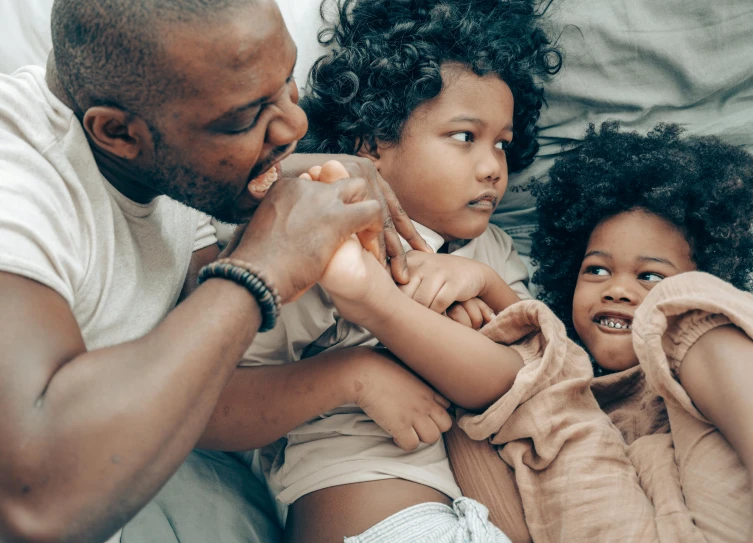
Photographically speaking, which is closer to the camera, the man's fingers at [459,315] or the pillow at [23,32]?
the man's fingers at [459,315]

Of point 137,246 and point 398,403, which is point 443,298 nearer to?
point 398,403

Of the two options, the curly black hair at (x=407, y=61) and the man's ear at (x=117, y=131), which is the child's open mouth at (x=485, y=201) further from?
the man's ear at (x=117, y=131)

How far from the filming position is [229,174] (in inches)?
39.7

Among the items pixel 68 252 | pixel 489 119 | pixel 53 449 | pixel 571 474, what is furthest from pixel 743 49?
pixel 53 449

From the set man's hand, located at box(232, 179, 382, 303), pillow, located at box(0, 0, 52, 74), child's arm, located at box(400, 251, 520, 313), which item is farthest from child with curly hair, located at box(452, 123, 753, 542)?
pillow, located at box(0, 0, 52, 74)

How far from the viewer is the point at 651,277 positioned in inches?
57.0

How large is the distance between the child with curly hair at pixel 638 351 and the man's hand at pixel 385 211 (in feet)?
0.72

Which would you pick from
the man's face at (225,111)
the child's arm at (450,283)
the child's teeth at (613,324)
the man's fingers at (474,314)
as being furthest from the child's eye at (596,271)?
the man's face at (225,111)

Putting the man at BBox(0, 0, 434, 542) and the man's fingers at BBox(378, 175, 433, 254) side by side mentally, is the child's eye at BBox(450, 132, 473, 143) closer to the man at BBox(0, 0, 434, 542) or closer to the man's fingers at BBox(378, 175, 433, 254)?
the man's fingers at BBox(378, 175, 433, 254)

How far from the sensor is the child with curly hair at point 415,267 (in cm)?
116

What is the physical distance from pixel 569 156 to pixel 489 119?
1.09 feet

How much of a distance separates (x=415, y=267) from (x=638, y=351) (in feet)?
1.39

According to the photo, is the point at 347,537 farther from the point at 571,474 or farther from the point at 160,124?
the point at 160,124

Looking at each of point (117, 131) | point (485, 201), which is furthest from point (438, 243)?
point (117, 131)
